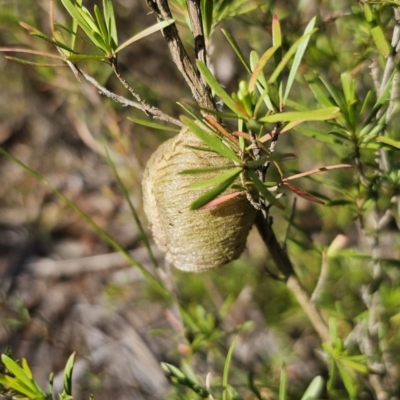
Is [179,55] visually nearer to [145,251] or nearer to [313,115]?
[313,115]

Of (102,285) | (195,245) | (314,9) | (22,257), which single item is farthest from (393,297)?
(22,257)

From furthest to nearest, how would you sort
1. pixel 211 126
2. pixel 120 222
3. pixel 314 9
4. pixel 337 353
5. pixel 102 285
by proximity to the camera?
pixel 120 222 → pixel 102 285 → pixel 314 9 → pixel 337 353 → pixel 211 126

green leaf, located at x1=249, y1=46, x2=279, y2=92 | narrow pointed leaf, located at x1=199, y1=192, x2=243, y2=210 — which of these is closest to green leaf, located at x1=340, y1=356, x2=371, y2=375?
narrow pointed leaf, located at x1=199, y1=192, x2=243, y2=210

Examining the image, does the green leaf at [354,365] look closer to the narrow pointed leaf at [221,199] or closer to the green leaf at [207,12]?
the narrow pointed leaf at [221,199]

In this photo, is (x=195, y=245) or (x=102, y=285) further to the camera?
(x=102, y=285)

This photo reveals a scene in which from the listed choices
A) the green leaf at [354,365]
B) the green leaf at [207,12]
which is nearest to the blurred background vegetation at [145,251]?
the green leaf at [354,365]

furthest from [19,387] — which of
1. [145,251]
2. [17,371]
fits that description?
[145,251]

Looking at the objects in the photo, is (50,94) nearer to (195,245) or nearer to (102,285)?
(102,285)
